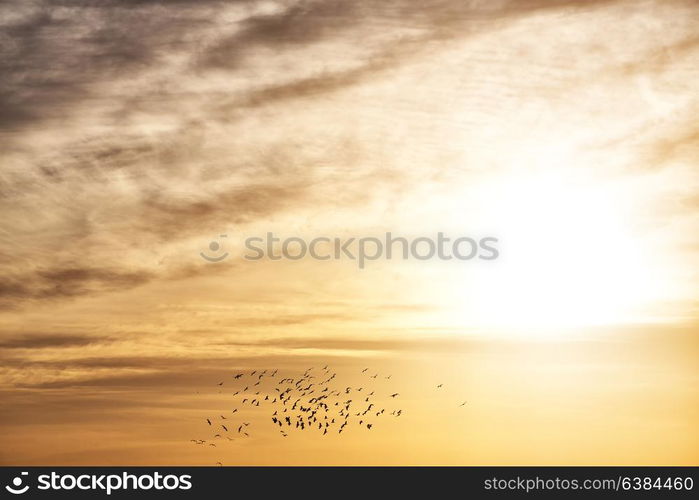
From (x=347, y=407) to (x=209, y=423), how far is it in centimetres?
508

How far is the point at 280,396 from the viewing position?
113125 mm
